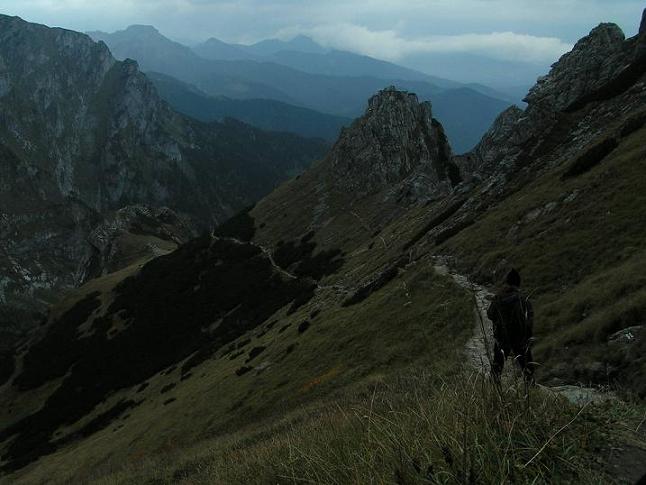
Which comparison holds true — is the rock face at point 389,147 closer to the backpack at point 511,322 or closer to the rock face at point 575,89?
the rock face at point 575,89

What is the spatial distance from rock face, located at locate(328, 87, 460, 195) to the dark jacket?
274 ft

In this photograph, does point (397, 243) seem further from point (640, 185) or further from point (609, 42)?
point (609, 42)

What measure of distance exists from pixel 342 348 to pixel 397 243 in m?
25.7

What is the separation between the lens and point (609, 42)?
200ft

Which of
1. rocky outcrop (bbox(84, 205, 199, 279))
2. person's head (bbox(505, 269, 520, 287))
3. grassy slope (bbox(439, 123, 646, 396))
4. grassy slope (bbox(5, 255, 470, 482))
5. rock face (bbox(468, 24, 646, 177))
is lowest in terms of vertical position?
rocky outcrop (bbox(84, 205, 199, 279))

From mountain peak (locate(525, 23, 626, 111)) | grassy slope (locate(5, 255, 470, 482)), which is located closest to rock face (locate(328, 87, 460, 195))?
mountain peak (locate(525, 23, 626, 111))

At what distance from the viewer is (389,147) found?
3981 inches

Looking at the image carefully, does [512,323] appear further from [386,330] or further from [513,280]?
[386,330]

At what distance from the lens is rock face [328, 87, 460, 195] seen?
318ft

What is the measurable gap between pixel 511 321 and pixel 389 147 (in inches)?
3674

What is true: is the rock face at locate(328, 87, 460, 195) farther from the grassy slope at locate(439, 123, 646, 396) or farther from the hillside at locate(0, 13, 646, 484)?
the grassy slope at locate(439, 123, 646, 396)

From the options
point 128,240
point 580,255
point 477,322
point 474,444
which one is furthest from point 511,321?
point 128,240

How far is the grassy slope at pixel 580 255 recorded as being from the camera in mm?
13742

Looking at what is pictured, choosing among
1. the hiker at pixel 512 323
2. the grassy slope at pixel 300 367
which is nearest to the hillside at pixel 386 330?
the grassy slope at pixel 300 367
